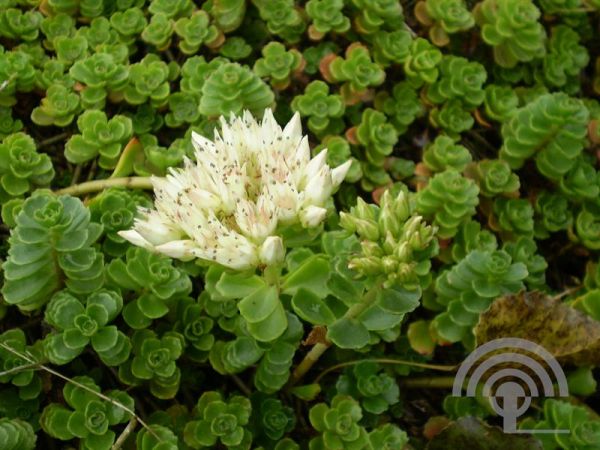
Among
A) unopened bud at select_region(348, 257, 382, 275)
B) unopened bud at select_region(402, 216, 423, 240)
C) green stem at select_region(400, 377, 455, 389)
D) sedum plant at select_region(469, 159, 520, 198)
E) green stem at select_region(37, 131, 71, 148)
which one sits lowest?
green stem at select_region(400, 377, 455, 389)

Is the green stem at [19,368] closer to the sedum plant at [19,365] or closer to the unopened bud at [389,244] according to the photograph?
the sedum plant at [19,365]

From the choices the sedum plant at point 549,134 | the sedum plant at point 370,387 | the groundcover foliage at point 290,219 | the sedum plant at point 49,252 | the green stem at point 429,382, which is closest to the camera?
the groundcover foliage at point 290,219

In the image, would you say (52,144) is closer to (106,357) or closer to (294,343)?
(106,357)

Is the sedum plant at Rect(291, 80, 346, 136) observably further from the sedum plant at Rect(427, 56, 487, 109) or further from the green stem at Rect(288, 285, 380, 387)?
the green stem at Rect(288, 285, 380, 387)

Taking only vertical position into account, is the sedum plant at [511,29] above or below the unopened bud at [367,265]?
below

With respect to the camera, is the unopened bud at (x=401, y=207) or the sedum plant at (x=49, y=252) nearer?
the unopened bud at (x=401, y=207)

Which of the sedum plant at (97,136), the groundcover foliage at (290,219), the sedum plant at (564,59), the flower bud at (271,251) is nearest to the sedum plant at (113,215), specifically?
the groundcover foliage at (290,219)

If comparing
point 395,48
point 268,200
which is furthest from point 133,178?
point 395,48

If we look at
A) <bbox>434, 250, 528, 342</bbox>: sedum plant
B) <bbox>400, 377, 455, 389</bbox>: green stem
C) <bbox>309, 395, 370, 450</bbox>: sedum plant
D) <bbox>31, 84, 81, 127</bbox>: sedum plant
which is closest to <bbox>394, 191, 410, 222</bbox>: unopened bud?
<bbox>434, 250, 528, 342</bbox>: sedum plant
